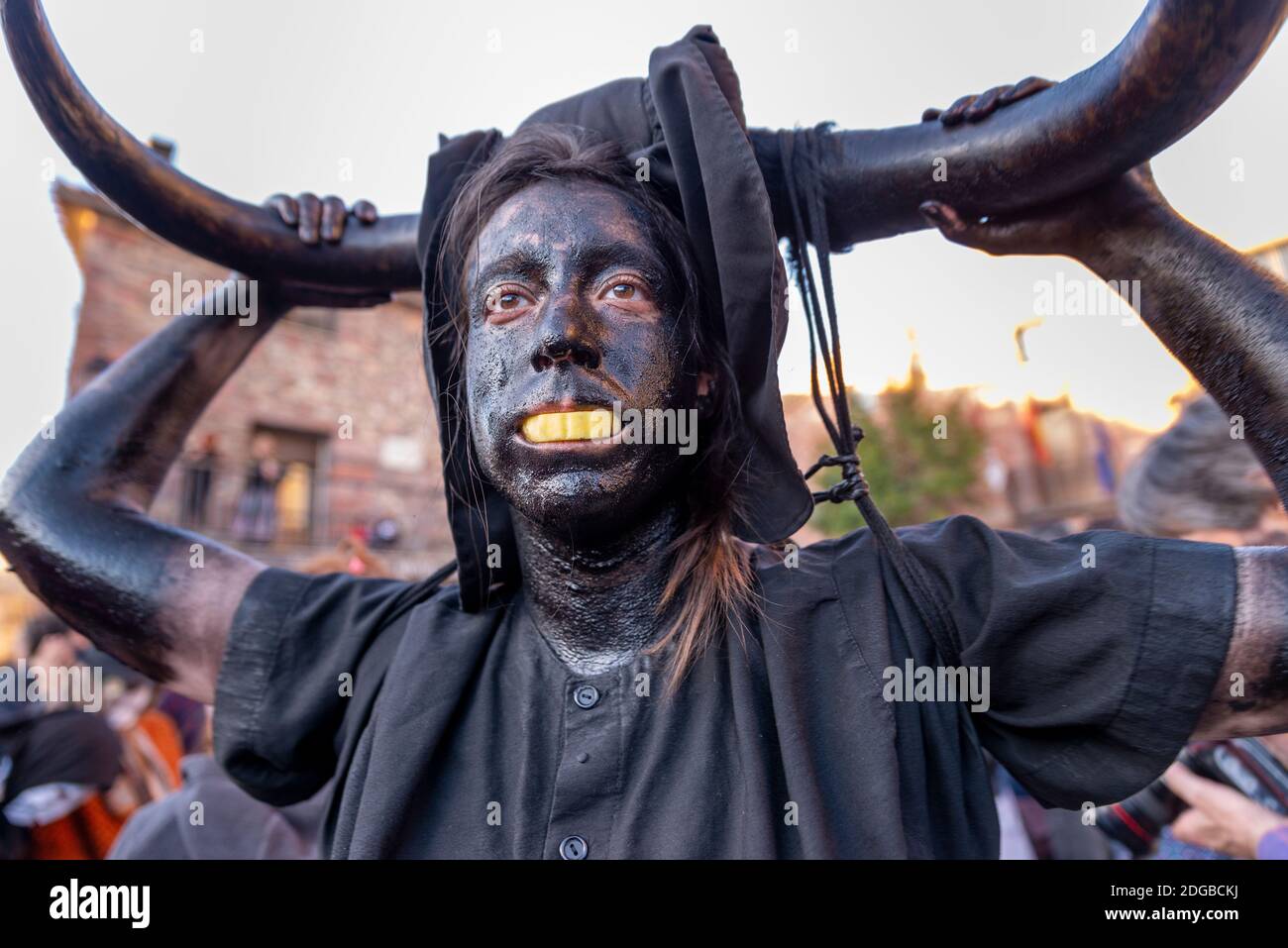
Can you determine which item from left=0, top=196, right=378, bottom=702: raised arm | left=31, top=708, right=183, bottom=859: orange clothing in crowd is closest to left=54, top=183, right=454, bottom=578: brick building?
left=31, top=708, right=183, bottom=859: orange clothing in crowd

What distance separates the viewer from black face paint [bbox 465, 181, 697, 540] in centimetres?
147

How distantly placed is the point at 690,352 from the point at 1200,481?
2.60 meters

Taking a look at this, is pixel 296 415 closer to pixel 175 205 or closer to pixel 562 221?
pixel 175 205

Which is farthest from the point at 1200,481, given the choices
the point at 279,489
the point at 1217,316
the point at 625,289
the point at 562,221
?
the point at 279,489

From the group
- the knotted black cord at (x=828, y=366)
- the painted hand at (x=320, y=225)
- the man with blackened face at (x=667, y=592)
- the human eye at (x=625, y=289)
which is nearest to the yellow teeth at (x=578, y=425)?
the man with blackened face at (x=667, y=592)

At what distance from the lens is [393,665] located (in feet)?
5.46

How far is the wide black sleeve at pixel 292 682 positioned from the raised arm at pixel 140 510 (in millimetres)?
71

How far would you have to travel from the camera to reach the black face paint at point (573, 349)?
57.9 inches

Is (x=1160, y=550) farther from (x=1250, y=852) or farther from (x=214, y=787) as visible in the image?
(x=214, y=787)

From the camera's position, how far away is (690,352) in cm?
164

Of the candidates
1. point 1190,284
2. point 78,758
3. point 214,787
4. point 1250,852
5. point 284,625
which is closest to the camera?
point 1190,284

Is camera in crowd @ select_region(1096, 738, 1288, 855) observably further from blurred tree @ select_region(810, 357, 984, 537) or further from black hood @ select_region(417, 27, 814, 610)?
blurred tree @ select_region(810, 357, 984, 537)

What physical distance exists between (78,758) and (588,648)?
11.4ft
